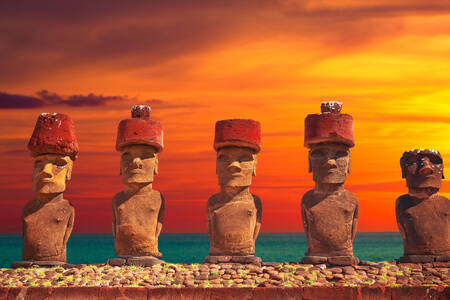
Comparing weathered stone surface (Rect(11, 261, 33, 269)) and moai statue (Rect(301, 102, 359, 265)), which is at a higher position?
moai statue (Rect(301, 102, 359, 265))

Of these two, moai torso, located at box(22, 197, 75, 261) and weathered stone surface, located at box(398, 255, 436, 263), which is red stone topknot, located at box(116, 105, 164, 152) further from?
weathered stone surface, located at box(398, 255, 436, 263)

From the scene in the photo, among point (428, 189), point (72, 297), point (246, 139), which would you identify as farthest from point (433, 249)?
point (72, 297)

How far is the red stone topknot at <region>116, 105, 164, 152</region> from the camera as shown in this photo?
45.2 ft

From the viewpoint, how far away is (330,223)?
43.5 ft

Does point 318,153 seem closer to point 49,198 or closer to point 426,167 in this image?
point 426,167

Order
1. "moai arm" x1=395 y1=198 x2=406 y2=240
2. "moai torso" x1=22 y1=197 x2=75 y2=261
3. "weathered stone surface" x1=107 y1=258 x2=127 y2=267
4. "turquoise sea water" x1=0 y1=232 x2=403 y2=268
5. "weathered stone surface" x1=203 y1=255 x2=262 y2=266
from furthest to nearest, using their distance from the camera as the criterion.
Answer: "turquoise sea water" x1=0 y1=232 x2=403 y2=268 < "moai torso" x1=22 y1=197 x2=75 y2=261 < "moai arm" x1=395 y1=198 x2=406 y2=240 < "weathered stone surface" x1=107 y1=258 x2=127 y2=267 < "weathered stone surface" x1=203 y1=255 x2=262 y2=266

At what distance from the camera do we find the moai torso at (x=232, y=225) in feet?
43.5

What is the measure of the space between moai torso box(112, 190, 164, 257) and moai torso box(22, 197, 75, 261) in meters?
1.11

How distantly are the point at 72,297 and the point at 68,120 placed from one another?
509cm

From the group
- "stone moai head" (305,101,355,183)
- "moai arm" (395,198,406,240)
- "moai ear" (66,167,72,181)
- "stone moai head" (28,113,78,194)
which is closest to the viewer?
"stone moai head" (305,101,355,183)

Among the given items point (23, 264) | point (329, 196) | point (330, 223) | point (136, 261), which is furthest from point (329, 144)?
point (23, 264)

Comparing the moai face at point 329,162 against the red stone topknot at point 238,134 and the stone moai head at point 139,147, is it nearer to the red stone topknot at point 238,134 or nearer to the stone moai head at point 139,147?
the red stone topknot at point 238,134

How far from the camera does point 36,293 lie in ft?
33.6

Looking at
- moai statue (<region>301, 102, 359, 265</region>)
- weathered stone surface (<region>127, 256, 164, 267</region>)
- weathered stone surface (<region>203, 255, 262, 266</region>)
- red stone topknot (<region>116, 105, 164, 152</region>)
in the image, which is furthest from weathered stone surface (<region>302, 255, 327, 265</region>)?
red stone topknot (<region>116, 105, 164, 152</region>)
